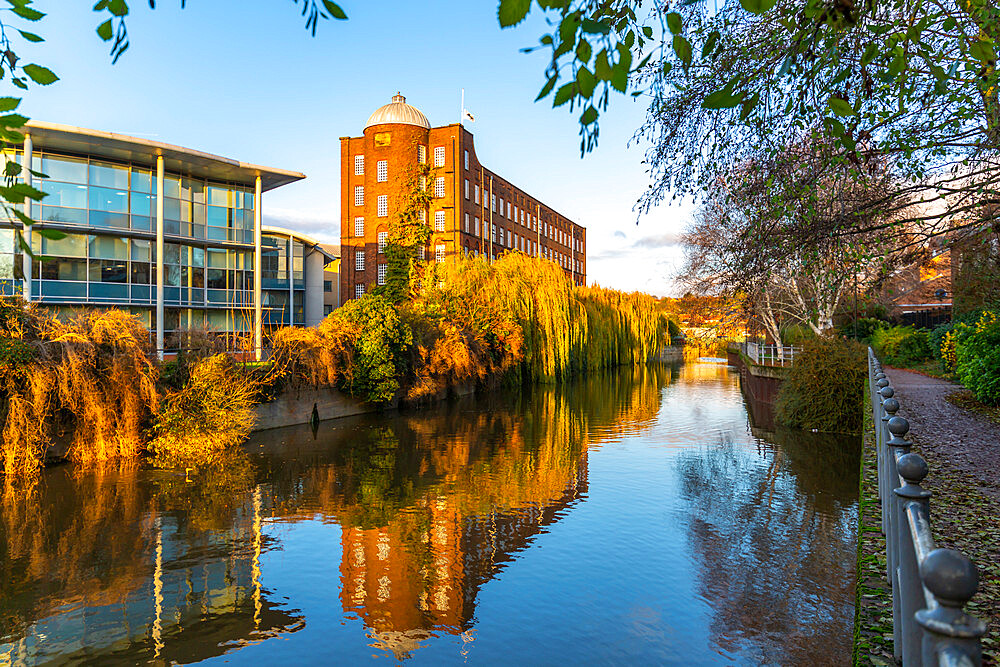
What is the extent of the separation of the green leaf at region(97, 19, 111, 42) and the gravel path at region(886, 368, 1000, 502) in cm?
793

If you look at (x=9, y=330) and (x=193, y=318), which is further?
(x=193, y=318)

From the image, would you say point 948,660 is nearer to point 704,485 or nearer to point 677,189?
point 677,189

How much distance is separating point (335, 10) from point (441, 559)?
7790mm

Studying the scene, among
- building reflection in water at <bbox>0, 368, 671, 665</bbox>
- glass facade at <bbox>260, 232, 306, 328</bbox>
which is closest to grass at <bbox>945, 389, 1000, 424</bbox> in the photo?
building reflection in water at <bbox>0, 368, 671, 665</bbox>

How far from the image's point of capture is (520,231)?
213 ft

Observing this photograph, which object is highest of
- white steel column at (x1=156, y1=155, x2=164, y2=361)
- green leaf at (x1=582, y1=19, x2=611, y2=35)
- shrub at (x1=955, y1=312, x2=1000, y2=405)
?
white steel column at (x1=156, y1=155, x2=164, y2=361)

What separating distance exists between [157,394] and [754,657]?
13.3 meters

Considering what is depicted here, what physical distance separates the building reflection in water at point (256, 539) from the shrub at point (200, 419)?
522 mm

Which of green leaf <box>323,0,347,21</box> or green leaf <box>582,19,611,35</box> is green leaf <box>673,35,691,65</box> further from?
green leaf <box>323,0,347,21</box>

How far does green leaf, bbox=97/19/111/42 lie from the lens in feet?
9.57

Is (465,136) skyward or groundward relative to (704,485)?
skyward

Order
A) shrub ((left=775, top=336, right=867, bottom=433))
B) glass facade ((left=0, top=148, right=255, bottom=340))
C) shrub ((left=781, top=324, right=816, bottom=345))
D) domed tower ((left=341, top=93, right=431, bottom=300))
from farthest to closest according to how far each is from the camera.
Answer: domed tower ((left=341, top=93, right=431, bottom=300)), shrub ((left=781, top=324, right=816, bottom=345)), glass facade ((left=0, top=148, right=255, bottom=340)), shrub ((left=775, top=336, right=867, bottom=433))

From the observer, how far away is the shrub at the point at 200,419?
14.6 metres

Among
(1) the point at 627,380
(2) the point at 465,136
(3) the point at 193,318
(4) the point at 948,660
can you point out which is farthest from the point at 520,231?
(4) the point at 948,660
